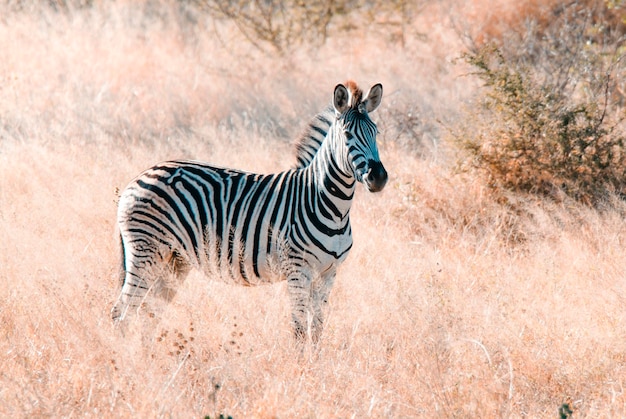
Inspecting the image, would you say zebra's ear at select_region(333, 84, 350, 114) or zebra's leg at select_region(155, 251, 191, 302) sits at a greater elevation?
zebra's ear at select_region(333, 84, 350, 114)

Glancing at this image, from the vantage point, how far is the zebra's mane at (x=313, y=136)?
5.46 meters

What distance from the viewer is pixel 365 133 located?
4977 millimetres

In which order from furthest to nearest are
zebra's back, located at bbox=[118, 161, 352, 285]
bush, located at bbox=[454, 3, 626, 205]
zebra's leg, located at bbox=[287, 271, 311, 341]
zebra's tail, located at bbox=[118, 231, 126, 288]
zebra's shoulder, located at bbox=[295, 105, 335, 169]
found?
1. bush, located at bbox=[454, 3, 626, 205]
2. zebra's shoulder, located at bbox=[295, 105, 335, 169]
3. zebra's tail, located at bbox=[118, 231, 126, 288]
4. zebra's back, located at bbox=[118, 161, 352, 285]
5. zebra's leg, located at bbox=[287, 271, 311, 341]

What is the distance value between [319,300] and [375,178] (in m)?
0.92

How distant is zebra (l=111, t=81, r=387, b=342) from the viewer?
504 cm

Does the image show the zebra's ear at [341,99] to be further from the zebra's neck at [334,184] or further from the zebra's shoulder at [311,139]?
the zebra's shoulder at [311,139]

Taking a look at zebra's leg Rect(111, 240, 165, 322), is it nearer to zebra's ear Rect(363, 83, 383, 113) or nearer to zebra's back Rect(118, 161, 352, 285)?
zebra's back Rect(118, 161, 352, 285)

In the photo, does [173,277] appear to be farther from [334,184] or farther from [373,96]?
[373,96]

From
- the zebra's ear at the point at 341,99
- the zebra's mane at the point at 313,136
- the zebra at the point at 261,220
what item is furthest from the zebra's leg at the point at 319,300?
the zebra's ear at the point at 341,99

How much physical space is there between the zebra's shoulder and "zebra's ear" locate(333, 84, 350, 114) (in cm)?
33

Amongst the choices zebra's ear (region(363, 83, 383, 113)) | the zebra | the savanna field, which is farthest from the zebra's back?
zebra's ear (region(363, 83, 383, 113))

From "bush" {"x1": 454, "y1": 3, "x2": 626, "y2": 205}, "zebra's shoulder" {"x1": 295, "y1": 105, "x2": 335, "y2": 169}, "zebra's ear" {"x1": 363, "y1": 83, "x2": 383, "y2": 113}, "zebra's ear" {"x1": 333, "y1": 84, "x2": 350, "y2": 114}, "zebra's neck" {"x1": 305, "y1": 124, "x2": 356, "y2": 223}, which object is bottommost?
"zebra's neck" {"x1": 305, "y1": 124, "x2": 356, "y2": 223}

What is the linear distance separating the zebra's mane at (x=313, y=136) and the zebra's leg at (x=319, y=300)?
0.90 metres

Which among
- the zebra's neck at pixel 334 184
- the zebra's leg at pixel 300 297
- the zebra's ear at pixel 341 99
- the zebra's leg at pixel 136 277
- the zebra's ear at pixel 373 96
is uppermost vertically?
the zebra's ear at pixel 373 96
